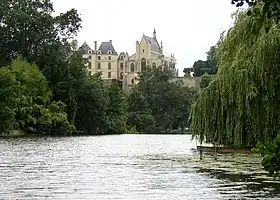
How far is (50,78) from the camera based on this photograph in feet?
220

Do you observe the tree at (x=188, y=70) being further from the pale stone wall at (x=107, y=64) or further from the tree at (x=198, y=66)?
the pale stone wall at (x=107, y=64)

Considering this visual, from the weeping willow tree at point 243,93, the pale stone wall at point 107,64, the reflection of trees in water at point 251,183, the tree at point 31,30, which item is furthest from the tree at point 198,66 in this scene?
the reflection of trees in water at point 251,183

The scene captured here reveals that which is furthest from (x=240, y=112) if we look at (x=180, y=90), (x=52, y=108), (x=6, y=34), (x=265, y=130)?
(x=180, y=90)

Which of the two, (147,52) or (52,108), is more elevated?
(147,52)

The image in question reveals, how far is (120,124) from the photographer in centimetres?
7719

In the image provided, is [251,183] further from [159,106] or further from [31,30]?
[159,106]

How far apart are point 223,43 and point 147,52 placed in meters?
123

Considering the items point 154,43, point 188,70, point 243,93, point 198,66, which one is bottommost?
point 243,93

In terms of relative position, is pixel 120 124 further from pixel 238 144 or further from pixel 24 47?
pixel 238 144

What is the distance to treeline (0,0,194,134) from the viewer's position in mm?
58344

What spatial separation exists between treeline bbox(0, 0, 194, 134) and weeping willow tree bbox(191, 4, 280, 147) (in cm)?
3066

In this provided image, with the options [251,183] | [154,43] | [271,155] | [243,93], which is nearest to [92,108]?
[243,93]

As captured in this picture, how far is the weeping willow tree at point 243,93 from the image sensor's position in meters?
21.5

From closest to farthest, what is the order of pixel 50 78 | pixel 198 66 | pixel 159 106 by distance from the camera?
pixel 50 78, pixel 159 106, pixel 198 66
